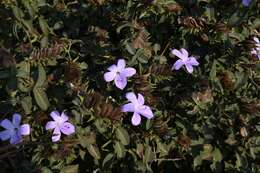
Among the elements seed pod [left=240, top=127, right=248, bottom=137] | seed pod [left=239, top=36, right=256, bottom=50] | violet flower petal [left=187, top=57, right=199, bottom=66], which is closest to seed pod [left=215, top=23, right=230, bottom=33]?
seed pod [left=239, top=36, right=256, bottom=50]

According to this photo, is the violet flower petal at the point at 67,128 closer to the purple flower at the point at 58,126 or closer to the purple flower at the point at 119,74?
the purple flower at the point at 58,126

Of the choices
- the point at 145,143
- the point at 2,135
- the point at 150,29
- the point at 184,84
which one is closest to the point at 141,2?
the point at 150,29

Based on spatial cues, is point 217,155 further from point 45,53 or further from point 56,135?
point 45,53

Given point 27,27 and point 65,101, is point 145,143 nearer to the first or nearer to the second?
point 65,101

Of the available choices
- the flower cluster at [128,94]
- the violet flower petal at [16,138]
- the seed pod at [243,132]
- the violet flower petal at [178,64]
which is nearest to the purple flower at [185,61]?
the violet flower petal at [178,64]

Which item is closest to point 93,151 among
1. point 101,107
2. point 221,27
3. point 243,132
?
point 101,107

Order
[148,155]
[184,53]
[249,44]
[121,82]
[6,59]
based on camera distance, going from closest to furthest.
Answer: [6,59], [121,82], [148,155], [184,53], [249,44]

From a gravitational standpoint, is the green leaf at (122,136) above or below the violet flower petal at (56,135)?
below
